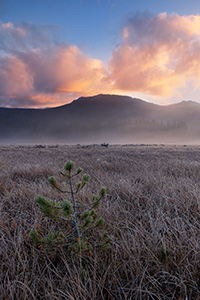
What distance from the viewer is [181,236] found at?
61.2 inches

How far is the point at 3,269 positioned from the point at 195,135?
196926mm

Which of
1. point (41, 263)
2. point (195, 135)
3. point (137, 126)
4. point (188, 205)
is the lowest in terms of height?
point (41, 263)

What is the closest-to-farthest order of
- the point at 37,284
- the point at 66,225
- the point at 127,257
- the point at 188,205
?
1. the point at 37,284
2. the point at 127,257
3. the point at 66,225
4. the point at 188,205

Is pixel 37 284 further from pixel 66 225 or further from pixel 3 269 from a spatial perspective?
pixel 66 225

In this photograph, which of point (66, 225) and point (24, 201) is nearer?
point (66, 225)

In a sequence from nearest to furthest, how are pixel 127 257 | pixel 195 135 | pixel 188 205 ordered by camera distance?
pixel 127 257 < pixel 188 205 < pixel 195 135

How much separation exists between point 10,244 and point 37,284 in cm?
61

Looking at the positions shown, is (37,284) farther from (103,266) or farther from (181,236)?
(181,236)

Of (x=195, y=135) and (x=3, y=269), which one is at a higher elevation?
(x=195, y=135)

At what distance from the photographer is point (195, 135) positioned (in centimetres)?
17075

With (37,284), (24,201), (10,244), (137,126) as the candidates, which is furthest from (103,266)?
(137,126)

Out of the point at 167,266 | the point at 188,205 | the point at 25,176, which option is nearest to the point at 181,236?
the point at 167,266

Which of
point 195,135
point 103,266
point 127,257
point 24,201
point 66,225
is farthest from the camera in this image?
point 195,135

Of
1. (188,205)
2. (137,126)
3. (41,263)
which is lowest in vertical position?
(41,263)
